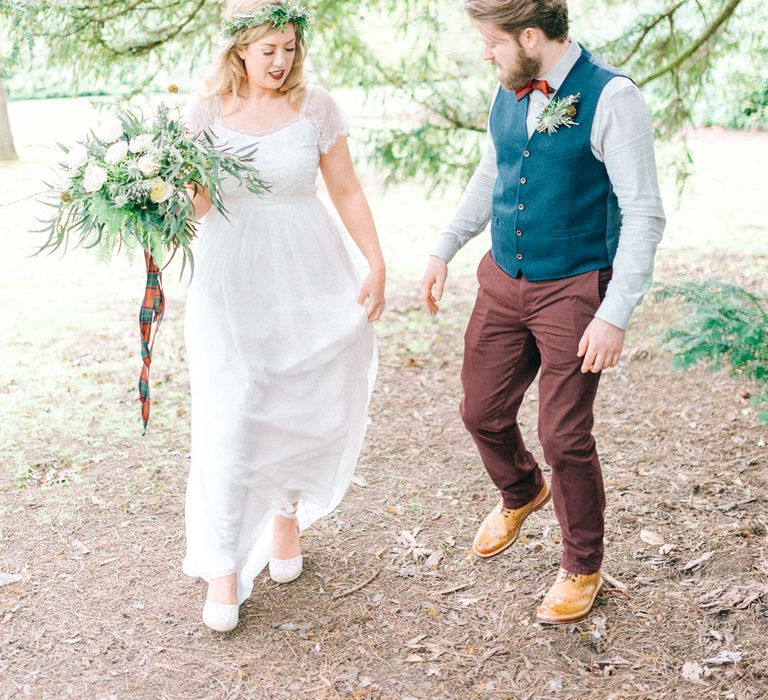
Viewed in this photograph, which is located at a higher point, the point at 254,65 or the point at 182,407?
the point at 254,65

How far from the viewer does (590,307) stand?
293 centimetres

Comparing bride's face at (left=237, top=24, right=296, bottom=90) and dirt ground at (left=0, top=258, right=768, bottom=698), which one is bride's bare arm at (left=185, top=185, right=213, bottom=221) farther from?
dirt ground at (left=0, top=258, right=768, bottom=698)

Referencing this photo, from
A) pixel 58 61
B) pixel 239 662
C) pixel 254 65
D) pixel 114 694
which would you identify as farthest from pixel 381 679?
pixel 58 61

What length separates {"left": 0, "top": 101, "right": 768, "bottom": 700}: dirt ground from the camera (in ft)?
9.77

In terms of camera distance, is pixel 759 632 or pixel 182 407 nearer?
pixel 759 632

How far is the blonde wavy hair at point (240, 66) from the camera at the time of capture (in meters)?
3.04

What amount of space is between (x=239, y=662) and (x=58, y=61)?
4077mm

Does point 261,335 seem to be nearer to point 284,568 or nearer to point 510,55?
point 284,568

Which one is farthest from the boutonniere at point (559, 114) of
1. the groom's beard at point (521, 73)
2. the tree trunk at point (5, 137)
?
the tree trunk at point (5, 137)

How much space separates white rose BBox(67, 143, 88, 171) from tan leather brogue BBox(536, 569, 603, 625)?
222cm

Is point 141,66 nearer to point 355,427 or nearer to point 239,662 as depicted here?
point 355,427

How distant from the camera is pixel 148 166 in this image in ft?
9.19

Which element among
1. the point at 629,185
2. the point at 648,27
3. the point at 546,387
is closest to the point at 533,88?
the point at 629,185

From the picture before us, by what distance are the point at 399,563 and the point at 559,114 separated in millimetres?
1939
